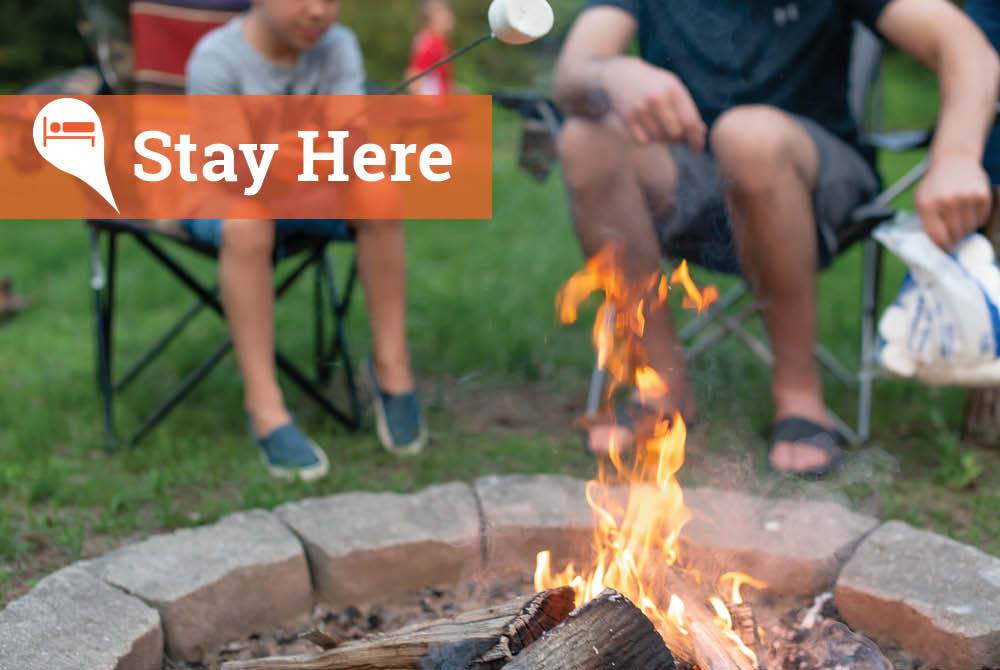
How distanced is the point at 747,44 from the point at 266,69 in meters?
1.11

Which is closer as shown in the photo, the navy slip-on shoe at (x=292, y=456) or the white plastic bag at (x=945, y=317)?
the white plastic bag at (x=945, y=317)

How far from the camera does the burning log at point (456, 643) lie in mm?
1577

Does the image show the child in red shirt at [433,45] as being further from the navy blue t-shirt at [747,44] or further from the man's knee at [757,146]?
the man's knee at [757,146]

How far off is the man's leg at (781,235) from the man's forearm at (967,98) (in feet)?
0.96

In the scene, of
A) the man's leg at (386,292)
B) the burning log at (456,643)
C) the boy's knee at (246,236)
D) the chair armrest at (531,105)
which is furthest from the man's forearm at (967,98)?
the boy's knee at (246,236)

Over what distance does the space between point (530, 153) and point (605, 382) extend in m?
0.62

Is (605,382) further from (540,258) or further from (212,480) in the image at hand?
(540,258)

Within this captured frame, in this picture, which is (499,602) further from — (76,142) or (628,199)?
(76,142)

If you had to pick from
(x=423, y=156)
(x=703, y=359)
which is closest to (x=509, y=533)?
(x=703, y=359)

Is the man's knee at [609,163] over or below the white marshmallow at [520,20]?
below

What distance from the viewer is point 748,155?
2455 millimetres

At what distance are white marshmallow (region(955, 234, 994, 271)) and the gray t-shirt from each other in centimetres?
143

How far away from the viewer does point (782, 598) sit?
2.09 m

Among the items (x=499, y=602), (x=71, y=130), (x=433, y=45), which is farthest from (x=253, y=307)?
(x=433, y=45)
